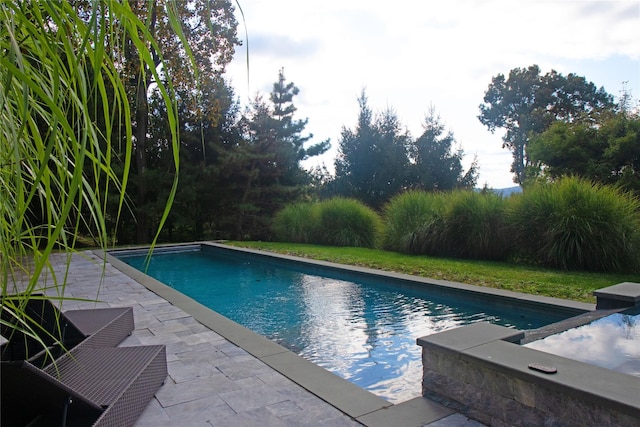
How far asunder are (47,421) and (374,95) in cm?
2191

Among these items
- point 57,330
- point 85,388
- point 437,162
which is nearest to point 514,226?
point 57,330

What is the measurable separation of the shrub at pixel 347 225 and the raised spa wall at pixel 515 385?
9548 millimetres

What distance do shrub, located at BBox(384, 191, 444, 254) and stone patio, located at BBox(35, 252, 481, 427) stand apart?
681 cm

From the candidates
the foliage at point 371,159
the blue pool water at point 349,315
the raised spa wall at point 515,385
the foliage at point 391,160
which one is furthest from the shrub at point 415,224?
the foliage at point 391,160

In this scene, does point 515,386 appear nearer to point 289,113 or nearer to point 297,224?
point 297,224

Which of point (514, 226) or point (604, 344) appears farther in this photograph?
point (514, 226)

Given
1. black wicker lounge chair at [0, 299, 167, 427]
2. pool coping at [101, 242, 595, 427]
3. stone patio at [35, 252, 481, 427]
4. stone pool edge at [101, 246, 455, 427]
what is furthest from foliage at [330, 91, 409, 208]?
black wicker lounge chair at [0, 299, 167, 427]

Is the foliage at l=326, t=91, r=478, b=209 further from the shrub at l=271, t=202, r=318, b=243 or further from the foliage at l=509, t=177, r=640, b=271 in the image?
the foliage at l=509, t=177, r=640, b=271

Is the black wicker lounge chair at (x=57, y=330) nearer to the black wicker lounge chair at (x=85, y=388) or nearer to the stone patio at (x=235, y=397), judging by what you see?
the black wicker lounge chair at (x=85, y=388)

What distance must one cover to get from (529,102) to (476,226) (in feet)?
83.3

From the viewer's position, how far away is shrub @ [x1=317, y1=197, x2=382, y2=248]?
40.7 ft

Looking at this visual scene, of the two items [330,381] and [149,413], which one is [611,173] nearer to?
[330,381]

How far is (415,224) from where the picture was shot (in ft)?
33.7

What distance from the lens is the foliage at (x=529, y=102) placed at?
2888cm
